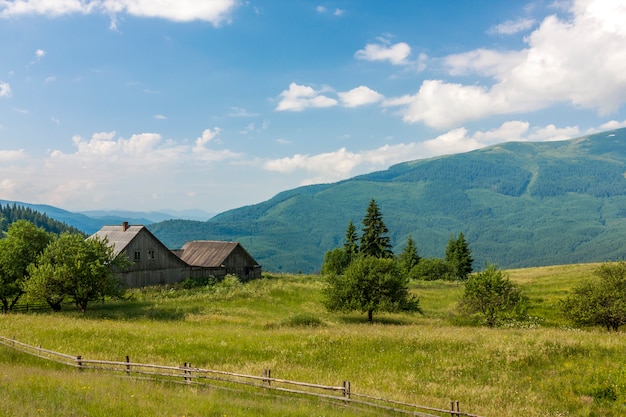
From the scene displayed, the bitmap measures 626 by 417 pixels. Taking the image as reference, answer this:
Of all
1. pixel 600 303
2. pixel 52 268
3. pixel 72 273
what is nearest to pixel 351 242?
pixel 600 303

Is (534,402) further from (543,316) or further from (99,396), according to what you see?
(543,316)

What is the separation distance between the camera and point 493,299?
34438mm

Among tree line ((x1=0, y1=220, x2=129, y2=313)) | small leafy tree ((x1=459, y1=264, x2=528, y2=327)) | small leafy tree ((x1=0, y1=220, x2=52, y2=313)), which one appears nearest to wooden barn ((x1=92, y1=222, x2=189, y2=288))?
small leafy tree ((x1=0, y1=220, x2=52, y2=313))

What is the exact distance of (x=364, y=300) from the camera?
3744 centimetres

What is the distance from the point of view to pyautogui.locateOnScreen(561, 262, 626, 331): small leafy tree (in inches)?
1252

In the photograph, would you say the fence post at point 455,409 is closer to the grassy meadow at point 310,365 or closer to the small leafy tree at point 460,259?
the grassy meadow at point 310,365

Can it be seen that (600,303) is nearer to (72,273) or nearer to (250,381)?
(250,381)

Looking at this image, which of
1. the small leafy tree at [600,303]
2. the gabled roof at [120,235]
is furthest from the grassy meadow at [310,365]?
the gabled roof at [120,235]

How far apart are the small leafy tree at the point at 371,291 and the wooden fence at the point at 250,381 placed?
18.9m

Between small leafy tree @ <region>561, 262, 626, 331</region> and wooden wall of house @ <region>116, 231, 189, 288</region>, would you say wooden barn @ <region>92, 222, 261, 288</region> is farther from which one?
small leafy tree @ <region>561, 262, 626, 331</region>

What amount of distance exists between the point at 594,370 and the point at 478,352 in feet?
18.0

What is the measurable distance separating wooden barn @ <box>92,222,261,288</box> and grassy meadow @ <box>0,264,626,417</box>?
1806 cm

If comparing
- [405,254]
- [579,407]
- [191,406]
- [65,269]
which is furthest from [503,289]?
[405,254]

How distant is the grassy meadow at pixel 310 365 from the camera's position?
49.6ft
